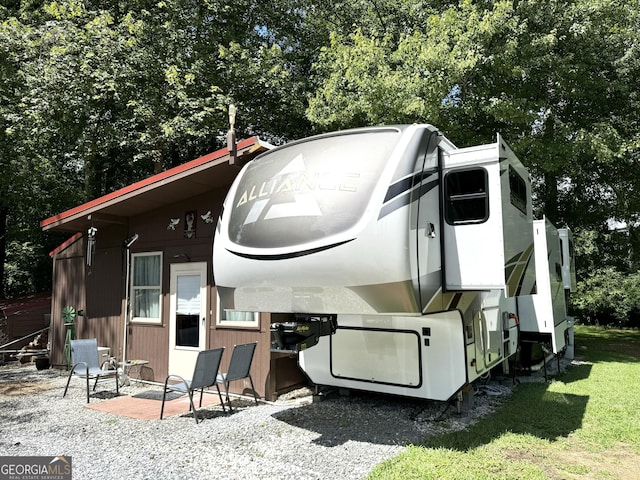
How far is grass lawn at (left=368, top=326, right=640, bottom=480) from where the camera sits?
391cm

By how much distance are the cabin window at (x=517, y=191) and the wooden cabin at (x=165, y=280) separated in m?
2.97

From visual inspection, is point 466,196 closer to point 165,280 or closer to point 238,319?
point 238,319

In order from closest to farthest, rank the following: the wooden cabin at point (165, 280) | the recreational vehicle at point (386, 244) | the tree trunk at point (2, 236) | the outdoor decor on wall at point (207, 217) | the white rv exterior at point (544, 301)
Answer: the recreational vehicle at point (386, 244) → the wooden cabin at point (165, 280) → the outdoor decor on wall at point (207, 217) → the white rv exterior at point (544, 301) → the tree trunk at point (2, 236)

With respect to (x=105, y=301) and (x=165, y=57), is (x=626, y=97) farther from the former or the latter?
(x=105, y=301)

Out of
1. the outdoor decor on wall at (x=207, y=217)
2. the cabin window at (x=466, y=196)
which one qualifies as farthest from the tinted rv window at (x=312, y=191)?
the outdoor decor on wall at (x=207, y=217)

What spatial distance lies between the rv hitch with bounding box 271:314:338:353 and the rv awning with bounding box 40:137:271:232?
2.43 meters

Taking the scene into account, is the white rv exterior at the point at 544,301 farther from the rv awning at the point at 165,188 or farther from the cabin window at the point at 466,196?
the rv awning at the point at 165,188

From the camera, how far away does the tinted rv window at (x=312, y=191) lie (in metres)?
3.82

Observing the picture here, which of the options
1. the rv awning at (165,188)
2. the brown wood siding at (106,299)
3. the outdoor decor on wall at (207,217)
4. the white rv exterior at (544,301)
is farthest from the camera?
the brown wood siding at (106,299)

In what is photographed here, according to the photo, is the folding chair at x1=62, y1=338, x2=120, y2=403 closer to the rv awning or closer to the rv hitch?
the rv awning

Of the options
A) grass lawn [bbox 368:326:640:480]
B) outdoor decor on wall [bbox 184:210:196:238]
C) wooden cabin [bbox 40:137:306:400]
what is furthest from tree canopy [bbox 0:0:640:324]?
grass lawn [bbox 368:326:640:480]

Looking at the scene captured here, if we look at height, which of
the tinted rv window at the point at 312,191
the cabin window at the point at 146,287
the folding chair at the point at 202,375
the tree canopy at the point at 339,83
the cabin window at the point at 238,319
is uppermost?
the tree canopy at the point at 339,83

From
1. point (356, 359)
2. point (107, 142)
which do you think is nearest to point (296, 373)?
point (356, 359)

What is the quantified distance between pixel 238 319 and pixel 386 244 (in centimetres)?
384
